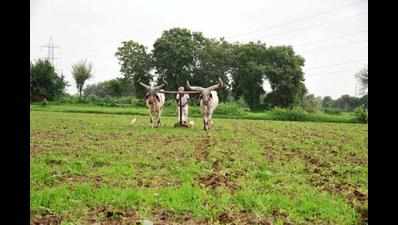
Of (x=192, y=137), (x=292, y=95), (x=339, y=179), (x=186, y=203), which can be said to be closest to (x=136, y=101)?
(x=192, y=137)

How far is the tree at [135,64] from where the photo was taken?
216 cm

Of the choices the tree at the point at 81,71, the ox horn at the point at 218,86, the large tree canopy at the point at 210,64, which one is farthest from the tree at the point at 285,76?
the tree at the point at 81,71

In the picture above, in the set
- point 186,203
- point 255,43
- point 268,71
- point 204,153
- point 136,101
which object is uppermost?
point 255,43

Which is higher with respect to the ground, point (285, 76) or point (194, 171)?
point (285, 76)

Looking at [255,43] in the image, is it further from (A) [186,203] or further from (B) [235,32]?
(A) [186,203]

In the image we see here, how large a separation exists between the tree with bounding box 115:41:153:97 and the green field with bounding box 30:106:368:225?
6.9 inches

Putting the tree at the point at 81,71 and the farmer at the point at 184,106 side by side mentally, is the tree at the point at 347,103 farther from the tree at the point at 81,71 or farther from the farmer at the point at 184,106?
the tree at the point at 81,71

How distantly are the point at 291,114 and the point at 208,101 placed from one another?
18.4 inches

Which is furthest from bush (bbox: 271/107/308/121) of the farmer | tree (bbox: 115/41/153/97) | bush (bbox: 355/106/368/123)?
tree (bbox: 115/41/153/97)

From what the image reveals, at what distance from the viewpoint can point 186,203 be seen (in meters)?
1.92

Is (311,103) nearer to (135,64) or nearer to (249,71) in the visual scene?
(249,71)

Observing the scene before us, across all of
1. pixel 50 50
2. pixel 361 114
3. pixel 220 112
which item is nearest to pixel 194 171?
pixel 220 112

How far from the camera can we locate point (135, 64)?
2.18 metres
